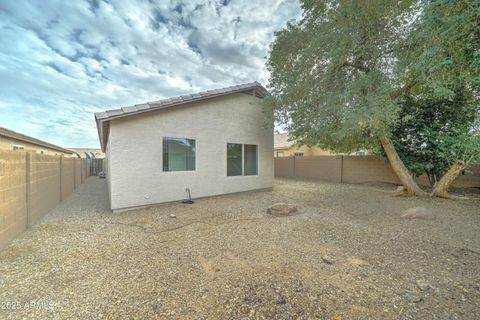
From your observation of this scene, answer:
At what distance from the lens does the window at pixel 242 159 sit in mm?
8680

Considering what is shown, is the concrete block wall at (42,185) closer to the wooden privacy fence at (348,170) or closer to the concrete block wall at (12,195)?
the concrete block wall at (12,195)

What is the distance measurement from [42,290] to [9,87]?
13931 millimetres

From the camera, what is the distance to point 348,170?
1365cm

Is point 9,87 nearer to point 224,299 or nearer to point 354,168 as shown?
point 224,299

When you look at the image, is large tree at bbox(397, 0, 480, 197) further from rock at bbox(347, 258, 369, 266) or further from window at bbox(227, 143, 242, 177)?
window at bbox(227, 143, 242, 177)

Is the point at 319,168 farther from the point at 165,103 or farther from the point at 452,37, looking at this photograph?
the point at 452,37

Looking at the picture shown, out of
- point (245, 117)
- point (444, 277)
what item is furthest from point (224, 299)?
point (245, 117)

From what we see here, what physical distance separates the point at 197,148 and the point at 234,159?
71.4 inches

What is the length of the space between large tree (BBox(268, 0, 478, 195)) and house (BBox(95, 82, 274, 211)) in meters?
1.67

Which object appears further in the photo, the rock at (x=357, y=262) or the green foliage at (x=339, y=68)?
the green foliage at (x=339, y=68)

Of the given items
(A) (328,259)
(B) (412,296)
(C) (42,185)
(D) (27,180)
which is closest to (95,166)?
(C) (42,185)

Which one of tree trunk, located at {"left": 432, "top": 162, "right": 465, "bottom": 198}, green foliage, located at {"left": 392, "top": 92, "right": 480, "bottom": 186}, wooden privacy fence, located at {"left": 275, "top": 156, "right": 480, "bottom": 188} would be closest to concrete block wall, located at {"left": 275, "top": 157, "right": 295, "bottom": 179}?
wooden privacy fence, located at {"left": 275, "top": 156, "right": 480, "bottom": 188}

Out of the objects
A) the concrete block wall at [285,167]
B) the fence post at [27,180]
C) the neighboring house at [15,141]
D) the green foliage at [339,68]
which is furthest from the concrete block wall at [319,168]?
the neighboring house at [15,141]

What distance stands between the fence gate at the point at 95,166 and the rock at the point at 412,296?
2374cm
